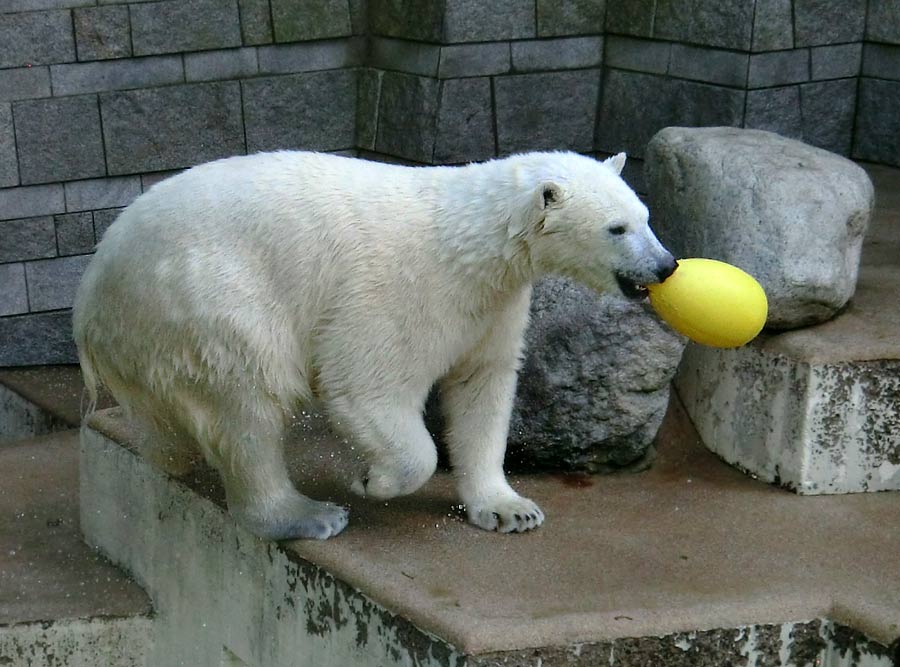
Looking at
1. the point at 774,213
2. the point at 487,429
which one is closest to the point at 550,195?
the point at 487,429

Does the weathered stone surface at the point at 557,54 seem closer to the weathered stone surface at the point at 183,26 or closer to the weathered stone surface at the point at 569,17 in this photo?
the weathered stone surface at the point at 569,17

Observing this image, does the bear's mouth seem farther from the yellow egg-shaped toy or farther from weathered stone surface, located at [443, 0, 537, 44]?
weathered stone surface, located at [443, 0, 537, 44]

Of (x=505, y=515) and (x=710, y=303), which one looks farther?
(x=505, y=515)

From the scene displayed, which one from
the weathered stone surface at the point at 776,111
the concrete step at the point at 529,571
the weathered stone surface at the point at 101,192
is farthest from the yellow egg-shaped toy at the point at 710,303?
the weathered stone surface at the point at 101,192

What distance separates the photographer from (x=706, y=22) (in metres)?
6.38

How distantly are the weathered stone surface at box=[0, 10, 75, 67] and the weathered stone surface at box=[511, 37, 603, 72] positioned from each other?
6.71 ft

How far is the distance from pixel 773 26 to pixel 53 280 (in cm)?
348

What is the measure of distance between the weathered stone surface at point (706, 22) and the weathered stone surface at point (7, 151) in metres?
2.97

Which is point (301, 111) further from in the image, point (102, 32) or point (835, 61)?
point (835, 61)

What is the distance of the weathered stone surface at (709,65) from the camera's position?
6.32 m

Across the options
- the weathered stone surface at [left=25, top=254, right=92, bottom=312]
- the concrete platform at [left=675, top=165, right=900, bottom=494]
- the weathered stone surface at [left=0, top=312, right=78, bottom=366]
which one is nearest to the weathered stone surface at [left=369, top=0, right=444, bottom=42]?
the weathered stone surface at [left=25, top=254, right=92, bottom=312]

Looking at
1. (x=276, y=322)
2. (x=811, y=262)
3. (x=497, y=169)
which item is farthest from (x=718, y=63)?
(x=276, y=322)

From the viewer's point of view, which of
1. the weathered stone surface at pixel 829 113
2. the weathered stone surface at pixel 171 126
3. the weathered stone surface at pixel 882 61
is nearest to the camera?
the weathered stone surface at pixel 171 126

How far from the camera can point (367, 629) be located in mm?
3654
